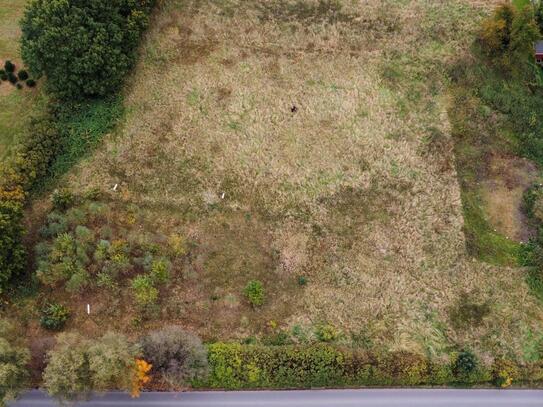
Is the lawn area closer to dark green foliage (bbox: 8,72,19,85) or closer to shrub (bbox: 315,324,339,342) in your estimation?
dark green foliage (bbox: 8,72,19,85)

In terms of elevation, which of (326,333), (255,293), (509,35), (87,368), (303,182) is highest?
(509,35)

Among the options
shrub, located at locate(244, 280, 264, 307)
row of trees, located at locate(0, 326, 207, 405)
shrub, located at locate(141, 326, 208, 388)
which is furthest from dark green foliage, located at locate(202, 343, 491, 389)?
shrub, located at locate(244, 280, 264, 307)

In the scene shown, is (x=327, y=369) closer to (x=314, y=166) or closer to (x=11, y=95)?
(x=314, y=166)

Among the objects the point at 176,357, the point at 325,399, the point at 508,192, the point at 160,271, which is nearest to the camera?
the point at 176,357

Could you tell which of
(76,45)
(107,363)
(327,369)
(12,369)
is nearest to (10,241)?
(12,369)

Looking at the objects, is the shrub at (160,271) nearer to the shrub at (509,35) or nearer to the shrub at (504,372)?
the shrub at (504,372)

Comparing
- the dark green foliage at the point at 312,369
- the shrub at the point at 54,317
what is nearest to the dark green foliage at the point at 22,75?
the shrub at the point at 54,317
